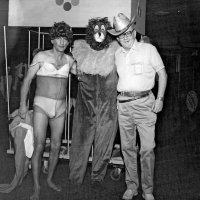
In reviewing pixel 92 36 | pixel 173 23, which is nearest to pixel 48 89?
pixel 92 36

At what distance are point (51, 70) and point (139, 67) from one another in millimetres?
727

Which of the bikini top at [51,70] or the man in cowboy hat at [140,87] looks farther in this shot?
the bikini top at [51,70]

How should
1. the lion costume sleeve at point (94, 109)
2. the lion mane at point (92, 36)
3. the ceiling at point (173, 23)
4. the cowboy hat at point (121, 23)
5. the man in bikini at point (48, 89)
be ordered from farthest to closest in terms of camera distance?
the ceiling at point (173, 23), the lion costume sleeve at point (94, 109), the lion mane at point (92, 36), the man in bikini at point (48, 89), the cowboy hat at point (121, 23)

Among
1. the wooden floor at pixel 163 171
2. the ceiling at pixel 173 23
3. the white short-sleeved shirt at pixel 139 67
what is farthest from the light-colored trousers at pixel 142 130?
the ceiling at pixel 173 23

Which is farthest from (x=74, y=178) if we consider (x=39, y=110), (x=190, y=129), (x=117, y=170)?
(x=190, y=129)

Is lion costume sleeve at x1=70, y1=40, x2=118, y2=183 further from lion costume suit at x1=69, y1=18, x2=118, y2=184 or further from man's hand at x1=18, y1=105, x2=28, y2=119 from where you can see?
man's hand at x1=18, y1=105, x2=28, y2=119

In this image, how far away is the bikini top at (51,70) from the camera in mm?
2873

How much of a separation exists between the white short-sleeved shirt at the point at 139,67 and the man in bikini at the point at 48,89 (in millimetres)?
516

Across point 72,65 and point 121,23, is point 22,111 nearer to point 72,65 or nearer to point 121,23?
point 72,65

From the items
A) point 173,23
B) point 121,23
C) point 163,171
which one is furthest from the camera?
point 173,23

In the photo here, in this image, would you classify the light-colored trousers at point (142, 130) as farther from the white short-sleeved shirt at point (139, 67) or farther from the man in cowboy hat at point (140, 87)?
the white short-sleeved shirt at point (139, 67)

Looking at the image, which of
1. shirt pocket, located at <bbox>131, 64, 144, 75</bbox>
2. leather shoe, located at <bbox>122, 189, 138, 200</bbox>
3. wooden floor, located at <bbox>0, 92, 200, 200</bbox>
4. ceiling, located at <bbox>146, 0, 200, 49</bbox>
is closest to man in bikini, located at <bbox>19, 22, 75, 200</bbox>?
wooden floor, located at <bbox>0, 92, 200, 200</bbox>

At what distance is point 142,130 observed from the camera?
280 cm

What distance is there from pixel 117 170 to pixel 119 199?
0.58m
